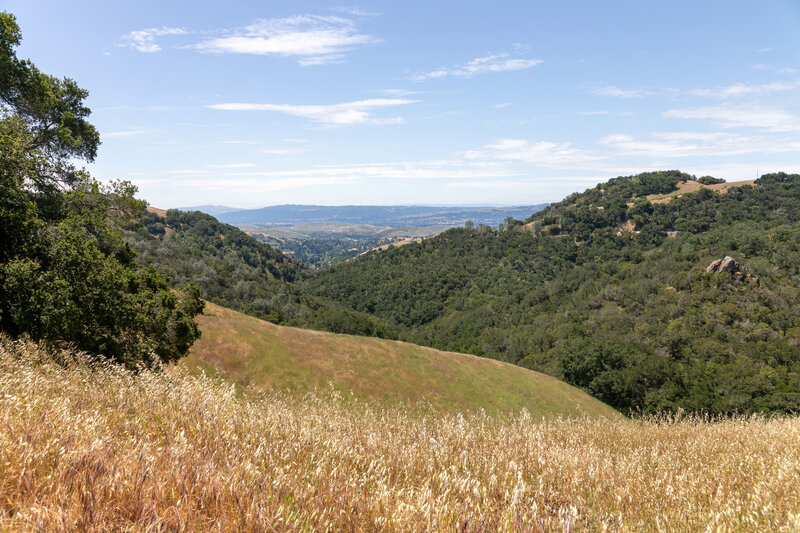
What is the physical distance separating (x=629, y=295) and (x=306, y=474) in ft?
390

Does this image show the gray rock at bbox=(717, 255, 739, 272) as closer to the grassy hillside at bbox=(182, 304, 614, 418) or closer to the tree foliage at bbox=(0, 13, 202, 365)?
the grassy hillside at bbox=(182, 304, 614, 418)

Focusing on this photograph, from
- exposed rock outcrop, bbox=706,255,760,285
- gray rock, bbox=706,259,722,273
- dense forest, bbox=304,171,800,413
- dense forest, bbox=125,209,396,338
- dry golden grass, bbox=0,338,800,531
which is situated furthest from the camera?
gray rock, bbox=706,259,722,273

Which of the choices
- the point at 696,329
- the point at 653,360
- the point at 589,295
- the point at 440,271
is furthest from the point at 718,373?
the point at 440,271

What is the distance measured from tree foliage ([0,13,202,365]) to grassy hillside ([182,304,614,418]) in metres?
10.4

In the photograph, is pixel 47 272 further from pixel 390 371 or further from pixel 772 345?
pixel 772 345

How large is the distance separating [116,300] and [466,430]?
48.7 ft

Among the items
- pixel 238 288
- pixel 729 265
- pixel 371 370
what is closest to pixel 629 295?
pixel 729 265

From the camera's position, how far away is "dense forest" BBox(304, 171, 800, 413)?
5872 cm

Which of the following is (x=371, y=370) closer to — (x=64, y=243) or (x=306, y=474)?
(x=64, y=243)

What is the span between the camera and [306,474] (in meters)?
4.00

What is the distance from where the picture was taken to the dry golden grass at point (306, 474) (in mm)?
2951

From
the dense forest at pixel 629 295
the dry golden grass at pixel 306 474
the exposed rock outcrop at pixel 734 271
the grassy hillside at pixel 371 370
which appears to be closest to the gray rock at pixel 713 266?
the exposed rock outcrop at pixel 734 271

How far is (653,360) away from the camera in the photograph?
195 ft

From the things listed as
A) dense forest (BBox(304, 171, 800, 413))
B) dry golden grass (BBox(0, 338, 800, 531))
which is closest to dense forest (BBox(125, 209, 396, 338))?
dense forest (BBox(304, 171, 800, 413))
